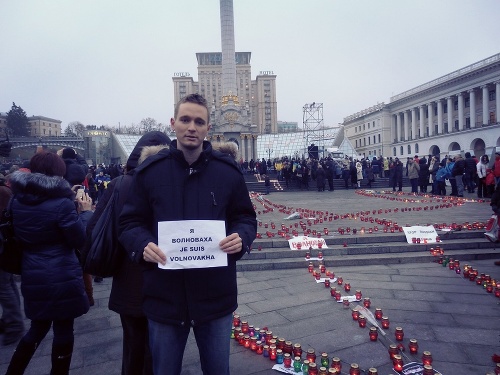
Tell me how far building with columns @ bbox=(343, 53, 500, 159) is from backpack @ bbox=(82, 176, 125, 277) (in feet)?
173

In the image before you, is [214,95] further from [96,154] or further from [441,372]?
[441,372]

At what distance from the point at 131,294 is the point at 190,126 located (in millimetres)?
1256

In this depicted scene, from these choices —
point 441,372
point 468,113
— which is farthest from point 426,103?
point 441,372

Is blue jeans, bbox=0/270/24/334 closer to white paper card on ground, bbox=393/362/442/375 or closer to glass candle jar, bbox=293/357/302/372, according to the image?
glass candle jar, bbox=293/357/302/372

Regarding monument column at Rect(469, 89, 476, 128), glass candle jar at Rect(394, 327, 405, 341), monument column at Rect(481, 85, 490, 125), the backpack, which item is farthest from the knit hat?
monument column at Rect(469, 89, 476, 128)

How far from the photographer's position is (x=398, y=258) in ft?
23.6

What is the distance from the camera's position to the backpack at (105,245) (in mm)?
2562

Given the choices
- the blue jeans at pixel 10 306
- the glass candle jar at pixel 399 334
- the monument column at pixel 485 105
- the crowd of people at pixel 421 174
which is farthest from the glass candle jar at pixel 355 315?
the monument column at pixel 485 105

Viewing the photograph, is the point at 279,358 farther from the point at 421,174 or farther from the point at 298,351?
the point at 421,174

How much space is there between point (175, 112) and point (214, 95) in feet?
386

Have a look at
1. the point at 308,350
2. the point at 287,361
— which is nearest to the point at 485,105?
the point at 308,350

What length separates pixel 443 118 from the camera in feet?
203

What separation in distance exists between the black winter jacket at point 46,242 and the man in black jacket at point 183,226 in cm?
123

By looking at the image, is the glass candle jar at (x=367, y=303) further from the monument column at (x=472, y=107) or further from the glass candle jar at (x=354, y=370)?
the monument column at (x=472, y=107)
